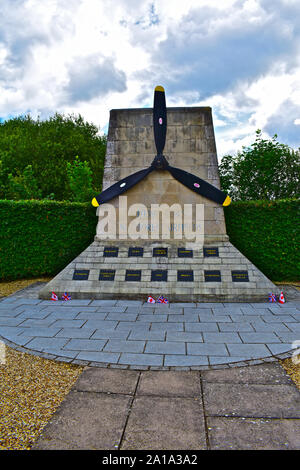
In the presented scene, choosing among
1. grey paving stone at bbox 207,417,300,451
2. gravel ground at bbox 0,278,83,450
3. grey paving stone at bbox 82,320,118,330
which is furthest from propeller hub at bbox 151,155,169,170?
grey paving stone at bbox 207,417,300,451

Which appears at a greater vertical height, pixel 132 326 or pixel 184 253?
pixel 184 253

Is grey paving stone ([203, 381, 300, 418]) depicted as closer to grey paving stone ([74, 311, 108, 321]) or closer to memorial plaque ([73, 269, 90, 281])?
grey paving stone ([74, 311, 108, 321])

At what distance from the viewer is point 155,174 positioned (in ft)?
33.1

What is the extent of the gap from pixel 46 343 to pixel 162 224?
5.52 meters

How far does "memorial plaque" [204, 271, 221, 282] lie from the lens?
330 inches

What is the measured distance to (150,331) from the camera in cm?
602

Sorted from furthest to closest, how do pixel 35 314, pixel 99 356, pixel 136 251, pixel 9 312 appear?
pixel 136 251 → pixel 9 312 → pixel 35 314 → pixel 99 356

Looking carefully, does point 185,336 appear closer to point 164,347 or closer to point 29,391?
point 164,347

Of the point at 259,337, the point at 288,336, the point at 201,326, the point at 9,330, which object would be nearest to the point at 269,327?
the point at 288,336

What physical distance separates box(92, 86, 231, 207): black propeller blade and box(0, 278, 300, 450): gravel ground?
583 cm

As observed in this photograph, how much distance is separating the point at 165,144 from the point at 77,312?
256 inches

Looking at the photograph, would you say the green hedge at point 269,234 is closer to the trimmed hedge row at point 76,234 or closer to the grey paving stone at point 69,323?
the trimmed hedge row at point 76,234

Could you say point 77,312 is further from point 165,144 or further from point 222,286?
point 165,144
